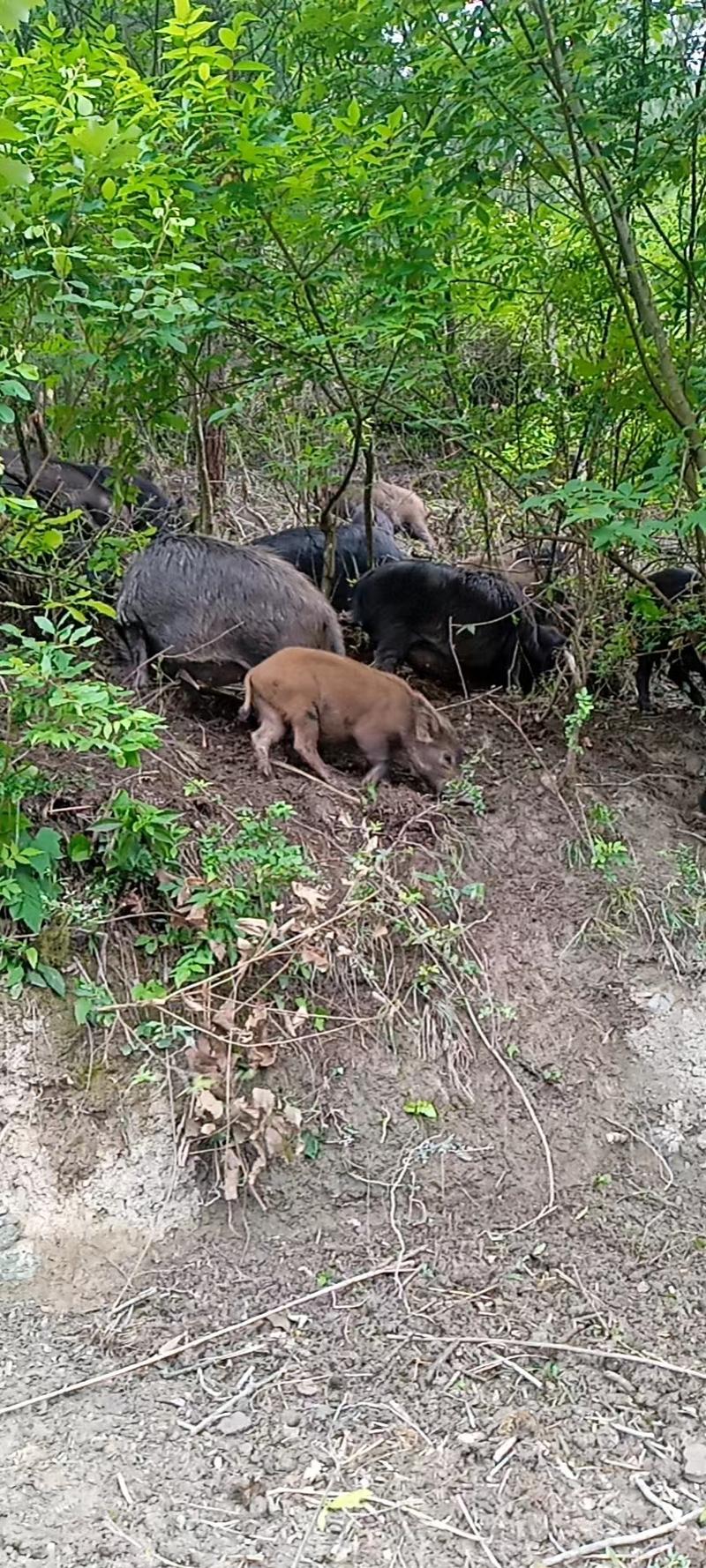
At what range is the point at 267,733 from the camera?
4.18 meters

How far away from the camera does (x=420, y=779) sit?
438 centimetres

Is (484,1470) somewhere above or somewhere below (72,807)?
below

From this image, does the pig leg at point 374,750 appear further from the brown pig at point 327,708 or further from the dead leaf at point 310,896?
the dead leaf at point 310,896

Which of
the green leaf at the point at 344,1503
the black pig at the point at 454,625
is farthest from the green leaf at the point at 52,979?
the black pig at the point at 454,625

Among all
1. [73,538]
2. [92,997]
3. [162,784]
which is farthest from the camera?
[73,538]

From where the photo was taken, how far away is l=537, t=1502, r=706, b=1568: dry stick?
2465 mm

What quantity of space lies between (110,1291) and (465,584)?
3.27 metres

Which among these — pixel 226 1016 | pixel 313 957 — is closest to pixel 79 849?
pixel 226 1016

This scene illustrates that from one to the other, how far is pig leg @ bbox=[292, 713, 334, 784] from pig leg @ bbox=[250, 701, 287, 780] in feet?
0.19

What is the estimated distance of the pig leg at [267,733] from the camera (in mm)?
4152

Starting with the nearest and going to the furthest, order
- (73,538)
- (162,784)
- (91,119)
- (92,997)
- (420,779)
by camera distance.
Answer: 1. (91,119)
2. (92,997)
3. (162,784)
4. (420,779)
5. (73,538)

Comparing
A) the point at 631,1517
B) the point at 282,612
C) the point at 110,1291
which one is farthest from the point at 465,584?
the point at 631,1517

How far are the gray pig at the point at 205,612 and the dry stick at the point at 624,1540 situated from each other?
122 inches

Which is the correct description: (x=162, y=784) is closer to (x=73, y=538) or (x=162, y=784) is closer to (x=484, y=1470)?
(x=73, y=538)
